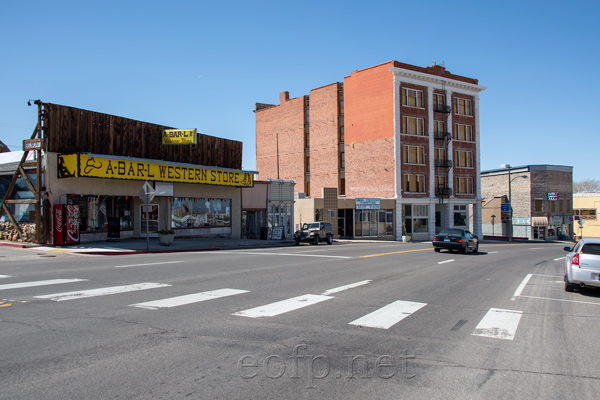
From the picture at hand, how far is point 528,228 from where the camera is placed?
6775 cm

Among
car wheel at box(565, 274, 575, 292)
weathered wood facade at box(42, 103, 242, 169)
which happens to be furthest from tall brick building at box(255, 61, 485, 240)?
car wheel at box(565, 274, 575, 292)

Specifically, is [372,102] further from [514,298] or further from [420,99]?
[514,298]

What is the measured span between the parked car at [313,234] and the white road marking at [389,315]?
2535 cm

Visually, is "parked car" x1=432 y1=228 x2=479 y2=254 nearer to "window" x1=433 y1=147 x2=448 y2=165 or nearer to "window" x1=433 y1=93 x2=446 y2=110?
"window" x1=433 y1=147 x2=448 y2=165

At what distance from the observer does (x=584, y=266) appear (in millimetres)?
11664

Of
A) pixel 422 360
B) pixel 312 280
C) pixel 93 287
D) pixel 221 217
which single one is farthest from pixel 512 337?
pixel 221 217

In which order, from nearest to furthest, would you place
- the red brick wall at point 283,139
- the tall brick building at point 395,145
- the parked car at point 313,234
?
1. the parked car at point 313,234
2. the tall brick building at point 395,145
3. the red brick wall at point 283,139

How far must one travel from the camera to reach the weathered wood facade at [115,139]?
74.5 ft

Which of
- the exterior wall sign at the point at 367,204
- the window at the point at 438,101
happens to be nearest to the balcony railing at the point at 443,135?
the window at the point at 438,101

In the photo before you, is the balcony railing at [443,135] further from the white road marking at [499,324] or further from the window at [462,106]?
the white road marking at [499,324]

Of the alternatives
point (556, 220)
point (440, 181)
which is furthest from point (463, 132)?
point (556, 220)

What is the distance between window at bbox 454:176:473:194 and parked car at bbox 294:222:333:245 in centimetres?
2929

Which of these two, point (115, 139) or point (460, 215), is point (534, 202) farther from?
point (115, 139)

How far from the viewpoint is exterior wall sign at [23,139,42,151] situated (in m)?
22.2
